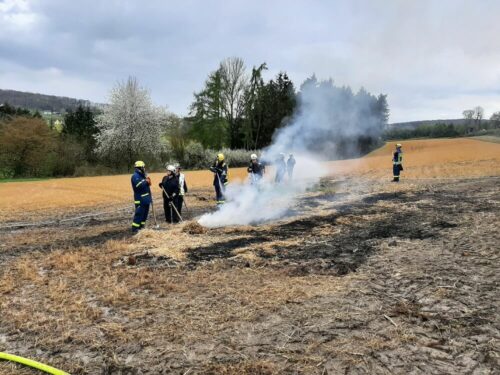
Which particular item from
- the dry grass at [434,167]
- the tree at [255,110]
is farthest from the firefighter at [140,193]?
the tree at [255,110]

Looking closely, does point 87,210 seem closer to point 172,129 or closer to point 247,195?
point 247,195

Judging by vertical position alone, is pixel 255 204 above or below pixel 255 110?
below

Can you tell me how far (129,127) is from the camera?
4566cm

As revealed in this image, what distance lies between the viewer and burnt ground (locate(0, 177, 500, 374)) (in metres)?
4.56

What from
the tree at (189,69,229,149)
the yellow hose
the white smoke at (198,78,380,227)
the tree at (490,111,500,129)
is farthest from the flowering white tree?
the tree at (490,111,500,129)

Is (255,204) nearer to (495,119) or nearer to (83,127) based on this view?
(83,127)

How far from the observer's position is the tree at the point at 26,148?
37781 mm

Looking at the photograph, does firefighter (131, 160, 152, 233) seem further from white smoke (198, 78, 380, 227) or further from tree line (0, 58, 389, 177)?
tree line (0, 58, 389, 177)

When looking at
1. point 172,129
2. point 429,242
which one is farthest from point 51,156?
point 429,242

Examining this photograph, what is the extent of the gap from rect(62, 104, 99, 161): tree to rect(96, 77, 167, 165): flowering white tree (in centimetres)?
104

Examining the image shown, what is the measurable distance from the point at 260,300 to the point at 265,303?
0.14m

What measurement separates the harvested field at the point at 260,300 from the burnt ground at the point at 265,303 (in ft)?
0.07

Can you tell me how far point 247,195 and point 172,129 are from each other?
4227cm

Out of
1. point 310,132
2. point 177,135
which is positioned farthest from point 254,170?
point 177,135
